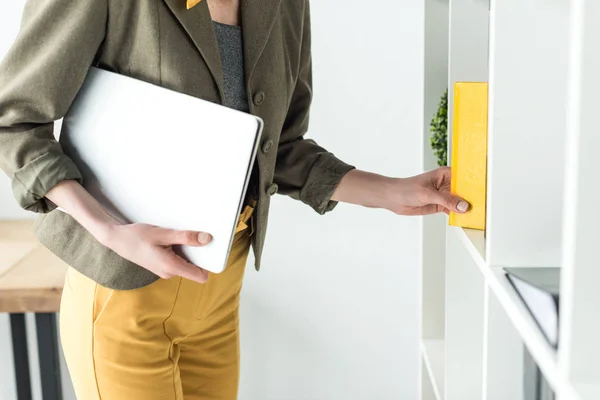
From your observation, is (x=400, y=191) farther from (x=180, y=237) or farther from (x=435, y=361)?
(x=435, y=361)

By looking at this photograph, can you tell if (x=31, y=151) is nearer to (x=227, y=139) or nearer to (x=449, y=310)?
(x=227, y=139)

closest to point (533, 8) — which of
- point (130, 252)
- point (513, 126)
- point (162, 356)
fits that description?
point (513, 126)

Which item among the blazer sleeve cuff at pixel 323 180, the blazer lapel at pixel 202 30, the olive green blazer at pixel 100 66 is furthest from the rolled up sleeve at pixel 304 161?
the blazer lapel at pixel 202 30

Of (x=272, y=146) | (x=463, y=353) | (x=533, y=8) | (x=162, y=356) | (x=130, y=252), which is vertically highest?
(x=533, y=8)

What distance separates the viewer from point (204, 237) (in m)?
0.89

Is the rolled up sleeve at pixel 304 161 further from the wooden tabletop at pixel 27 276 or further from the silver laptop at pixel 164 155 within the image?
the wooden tabletop at pixel 27 276

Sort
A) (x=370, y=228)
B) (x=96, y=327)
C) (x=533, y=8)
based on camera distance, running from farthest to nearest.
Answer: (x=370, y=228) < (x=96, y=327) < (x=533, y=8)

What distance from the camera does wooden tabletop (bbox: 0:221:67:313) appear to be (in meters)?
1.53

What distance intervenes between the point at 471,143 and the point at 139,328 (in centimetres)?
53

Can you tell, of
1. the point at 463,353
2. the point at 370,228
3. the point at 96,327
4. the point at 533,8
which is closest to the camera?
the point at 533,8

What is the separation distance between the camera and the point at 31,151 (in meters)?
0.90

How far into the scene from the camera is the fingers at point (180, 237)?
0.89 meters

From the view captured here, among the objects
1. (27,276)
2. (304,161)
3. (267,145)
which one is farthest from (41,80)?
(27,276)

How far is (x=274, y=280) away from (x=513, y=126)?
1196mm
